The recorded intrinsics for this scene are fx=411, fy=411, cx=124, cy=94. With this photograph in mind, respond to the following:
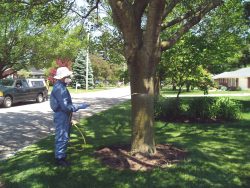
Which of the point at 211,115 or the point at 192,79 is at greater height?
the point at 192,79

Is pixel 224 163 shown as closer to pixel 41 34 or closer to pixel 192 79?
pixel 192 79

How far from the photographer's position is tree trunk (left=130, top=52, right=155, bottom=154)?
314 inches

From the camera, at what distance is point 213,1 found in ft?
29.7

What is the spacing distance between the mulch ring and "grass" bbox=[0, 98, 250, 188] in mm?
206

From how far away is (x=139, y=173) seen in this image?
6.89m

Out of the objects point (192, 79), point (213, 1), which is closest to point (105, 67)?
Result: point (192, 79)

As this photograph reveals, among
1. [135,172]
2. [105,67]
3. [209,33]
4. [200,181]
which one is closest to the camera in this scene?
[200,181]

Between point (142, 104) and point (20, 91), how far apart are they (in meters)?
19.2

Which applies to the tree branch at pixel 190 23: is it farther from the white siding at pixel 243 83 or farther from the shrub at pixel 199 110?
the white siding at pixel 243 83

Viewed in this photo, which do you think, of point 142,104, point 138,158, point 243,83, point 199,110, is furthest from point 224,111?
point 243,83

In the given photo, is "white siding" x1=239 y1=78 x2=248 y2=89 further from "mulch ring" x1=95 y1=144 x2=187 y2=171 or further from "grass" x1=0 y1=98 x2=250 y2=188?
"mulch ring" x1=95 y1=144 x2=187 y2=171

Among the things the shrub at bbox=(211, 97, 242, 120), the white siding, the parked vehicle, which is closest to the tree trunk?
the shrub at bbox=(211, 97, 242, 120)

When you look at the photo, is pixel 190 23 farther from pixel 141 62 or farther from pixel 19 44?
pixel 19 44

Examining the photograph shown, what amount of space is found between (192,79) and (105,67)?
5865 centimetres
